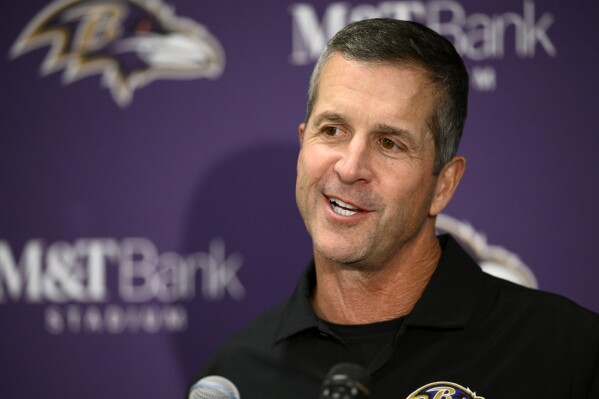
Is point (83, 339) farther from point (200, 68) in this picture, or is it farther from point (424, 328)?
point (424, 328)

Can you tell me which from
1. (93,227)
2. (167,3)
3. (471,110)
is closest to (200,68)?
(167,3)

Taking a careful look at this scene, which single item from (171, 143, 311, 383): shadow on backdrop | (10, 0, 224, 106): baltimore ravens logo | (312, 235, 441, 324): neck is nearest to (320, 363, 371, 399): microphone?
(312, 235, 441, 324): neck

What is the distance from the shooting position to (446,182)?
7.15 feet

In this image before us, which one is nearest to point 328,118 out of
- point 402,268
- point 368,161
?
point 368,161

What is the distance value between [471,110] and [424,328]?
1153 mm

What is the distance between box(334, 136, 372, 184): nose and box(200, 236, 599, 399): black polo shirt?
1.25 ft

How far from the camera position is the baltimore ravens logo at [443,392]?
76.0 inches

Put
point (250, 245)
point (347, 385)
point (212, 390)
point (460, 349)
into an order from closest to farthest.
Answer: point (347, 385)
point (212, 390)
point (460, 349)
point (250, 245)

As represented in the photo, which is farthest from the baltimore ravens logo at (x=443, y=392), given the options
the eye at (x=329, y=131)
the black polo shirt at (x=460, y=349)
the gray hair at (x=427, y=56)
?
the eye at (x=329, y=131)

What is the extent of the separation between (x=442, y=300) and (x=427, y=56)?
630 millimetres

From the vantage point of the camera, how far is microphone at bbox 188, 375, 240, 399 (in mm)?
1874

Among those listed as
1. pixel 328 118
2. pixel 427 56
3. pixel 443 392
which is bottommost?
pixel 443 392

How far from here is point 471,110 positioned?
2930mm

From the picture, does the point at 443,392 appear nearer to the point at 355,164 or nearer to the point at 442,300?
the point at 442,300
